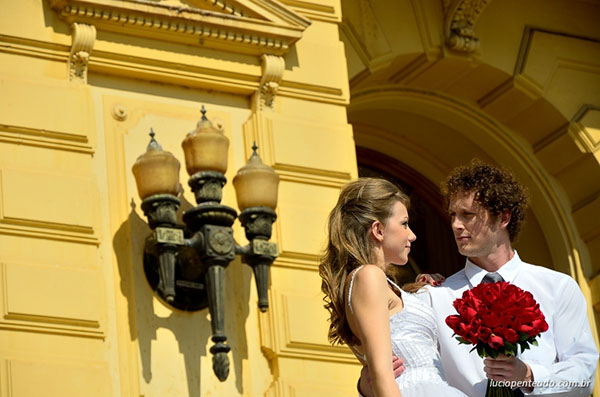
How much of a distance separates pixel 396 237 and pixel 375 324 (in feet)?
1.67

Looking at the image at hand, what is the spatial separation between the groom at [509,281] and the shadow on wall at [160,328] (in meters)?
2.04

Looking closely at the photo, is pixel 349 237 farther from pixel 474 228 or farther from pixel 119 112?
pixel 119 112

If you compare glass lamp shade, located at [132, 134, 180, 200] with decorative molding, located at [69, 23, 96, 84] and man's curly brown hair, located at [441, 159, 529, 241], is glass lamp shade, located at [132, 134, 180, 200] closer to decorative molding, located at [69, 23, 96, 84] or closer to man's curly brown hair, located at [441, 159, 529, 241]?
decorative molding, located at [69, 23, 96, 84]

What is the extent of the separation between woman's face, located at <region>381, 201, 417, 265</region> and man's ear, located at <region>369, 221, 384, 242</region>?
1cm

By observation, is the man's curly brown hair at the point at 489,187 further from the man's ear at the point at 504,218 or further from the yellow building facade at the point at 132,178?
the yellow building facade at the point at 132,178

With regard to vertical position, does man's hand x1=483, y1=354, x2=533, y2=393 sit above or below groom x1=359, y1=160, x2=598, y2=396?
below

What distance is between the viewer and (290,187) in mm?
9695

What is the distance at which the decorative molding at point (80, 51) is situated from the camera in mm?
9242

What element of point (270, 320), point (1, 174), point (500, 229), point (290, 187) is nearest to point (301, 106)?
point (290, 187)

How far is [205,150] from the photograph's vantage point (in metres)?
9.06

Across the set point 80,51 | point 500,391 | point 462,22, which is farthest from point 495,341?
point 462,22

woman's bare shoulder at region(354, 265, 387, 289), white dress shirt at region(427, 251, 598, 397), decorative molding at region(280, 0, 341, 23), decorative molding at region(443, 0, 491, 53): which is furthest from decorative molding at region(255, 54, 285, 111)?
woman's bare shoulder at region(354, 265, 387, 289)

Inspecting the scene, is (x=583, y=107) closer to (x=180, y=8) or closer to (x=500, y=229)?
Answer: (x=180, y=8)

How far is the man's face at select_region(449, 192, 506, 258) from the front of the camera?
24.0 ft
